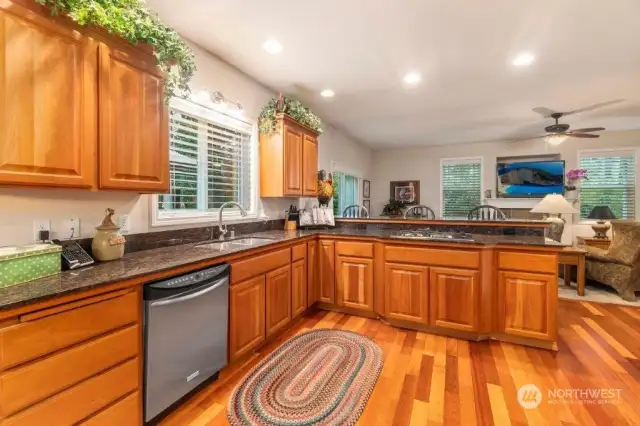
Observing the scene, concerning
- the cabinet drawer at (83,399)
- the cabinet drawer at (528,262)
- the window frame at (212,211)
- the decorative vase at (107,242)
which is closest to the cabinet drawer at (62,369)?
the cabinet drawer at (83,399)

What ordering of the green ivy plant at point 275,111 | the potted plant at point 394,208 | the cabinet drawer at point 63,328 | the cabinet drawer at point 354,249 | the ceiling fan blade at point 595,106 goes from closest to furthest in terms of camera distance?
the cabinet drawer at point 63,328 < the cabinet drawer at point 354,249 < the green ivy plant at point 275,111 < the ceiling fan blade at point 595,106 < the potted plant at point 394,208

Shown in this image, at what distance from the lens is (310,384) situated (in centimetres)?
202

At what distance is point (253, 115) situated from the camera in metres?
3.33

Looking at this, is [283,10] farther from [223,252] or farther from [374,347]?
[374,347]

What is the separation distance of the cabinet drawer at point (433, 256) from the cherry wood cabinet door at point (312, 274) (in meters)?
0.79

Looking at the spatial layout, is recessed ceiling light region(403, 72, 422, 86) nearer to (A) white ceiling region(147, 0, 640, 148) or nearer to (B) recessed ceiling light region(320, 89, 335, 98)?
(A) white ceiling region(147, 0, 640, 148)

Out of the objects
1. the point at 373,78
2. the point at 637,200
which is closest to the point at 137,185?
the point at 373,78

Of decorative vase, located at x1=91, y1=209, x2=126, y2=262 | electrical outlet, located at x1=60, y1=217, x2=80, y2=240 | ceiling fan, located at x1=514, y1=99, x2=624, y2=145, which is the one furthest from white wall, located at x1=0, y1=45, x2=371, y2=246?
ceiling fan, located at x1=514, y1=99, x2=624, y2=145

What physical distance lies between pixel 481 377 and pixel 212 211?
2.58 m

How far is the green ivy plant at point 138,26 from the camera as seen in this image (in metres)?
1.42

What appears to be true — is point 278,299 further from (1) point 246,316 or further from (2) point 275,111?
(2) point 275,111

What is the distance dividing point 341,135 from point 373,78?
7.79ft

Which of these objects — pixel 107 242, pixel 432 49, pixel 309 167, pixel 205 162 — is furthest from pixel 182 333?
pixel 432 49

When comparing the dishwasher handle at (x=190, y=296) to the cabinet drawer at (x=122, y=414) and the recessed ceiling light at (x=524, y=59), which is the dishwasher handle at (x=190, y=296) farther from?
the recessed ceiling light at (x=524, y=59)
